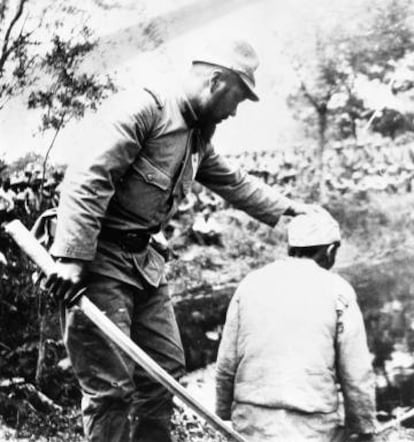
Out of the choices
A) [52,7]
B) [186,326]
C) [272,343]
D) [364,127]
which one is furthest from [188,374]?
[52,7]

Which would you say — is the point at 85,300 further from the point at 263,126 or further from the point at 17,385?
the point at 263,126

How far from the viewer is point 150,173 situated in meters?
1.88

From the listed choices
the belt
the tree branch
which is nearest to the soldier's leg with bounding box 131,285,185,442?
the belt

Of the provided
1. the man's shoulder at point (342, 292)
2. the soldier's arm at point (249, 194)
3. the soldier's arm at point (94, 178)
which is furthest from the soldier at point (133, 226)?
the man's shoulder at point (342, 292)

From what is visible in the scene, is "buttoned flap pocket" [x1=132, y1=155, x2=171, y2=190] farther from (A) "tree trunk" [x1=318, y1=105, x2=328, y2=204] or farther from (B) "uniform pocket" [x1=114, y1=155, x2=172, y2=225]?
(A) "tree trunk" [x1=318, y1=105, x2=328, y2=204]

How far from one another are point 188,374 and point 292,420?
1.46ft

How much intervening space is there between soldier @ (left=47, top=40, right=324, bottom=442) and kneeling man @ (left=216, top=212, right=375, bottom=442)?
0.66 feet

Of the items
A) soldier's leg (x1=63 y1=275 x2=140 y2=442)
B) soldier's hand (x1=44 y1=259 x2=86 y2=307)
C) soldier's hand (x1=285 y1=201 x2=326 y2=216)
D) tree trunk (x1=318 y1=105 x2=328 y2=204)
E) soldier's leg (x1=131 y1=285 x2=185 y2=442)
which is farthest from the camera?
tree trunk (x1=318 y1=105 x2=328 y2=204)

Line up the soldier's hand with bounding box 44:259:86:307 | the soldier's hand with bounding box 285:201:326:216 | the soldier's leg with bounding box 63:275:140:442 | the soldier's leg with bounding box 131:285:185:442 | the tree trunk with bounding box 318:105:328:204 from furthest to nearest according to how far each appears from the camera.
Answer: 1. the tree trunk with bounding box 318:105:328:204
2. the soldier's hand with bounding box 285:201:326:216
3. the soldier's leg with bounding box 131:285:185:442
4. the soldier's leg with bounding box 63:275:140:442
5. the soldier's hand with bounding box 44:259:86:307

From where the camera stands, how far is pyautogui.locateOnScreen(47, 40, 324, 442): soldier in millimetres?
1754

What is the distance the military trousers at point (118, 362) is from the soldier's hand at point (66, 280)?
0.07m

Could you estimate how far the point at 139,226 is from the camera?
1893 mm

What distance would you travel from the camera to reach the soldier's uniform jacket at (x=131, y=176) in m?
1.75

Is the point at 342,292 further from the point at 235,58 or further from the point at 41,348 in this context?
the point at 41,348
